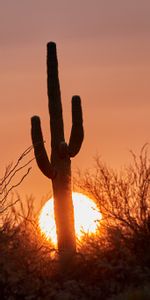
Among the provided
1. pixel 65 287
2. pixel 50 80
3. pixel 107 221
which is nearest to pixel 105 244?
pixel 107 221

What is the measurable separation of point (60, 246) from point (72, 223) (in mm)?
797

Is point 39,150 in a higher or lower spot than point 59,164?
lower

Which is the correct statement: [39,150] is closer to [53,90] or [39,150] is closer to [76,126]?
[76,126]

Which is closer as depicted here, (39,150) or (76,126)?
(39,150)

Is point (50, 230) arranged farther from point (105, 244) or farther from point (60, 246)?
point (105, 244)

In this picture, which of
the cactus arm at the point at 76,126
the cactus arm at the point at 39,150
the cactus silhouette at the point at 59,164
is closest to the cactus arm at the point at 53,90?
the cactus silhouette at the point at 59,164

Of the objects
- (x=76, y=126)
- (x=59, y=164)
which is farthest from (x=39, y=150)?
(x=59, y=164)

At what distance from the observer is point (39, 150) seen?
2042 cm

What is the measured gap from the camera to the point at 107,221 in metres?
19.5

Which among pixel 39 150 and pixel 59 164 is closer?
pixel 39 150

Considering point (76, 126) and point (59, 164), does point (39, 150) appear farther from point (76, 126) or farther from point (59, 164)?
point (59, 164)

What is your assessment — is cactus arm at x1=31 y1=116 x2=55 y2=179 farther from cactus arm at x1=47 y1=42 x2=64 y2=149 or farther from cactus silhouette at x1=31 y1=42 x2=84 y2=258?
cactus arm at x1=47 y1=42 x2=64 y2=149

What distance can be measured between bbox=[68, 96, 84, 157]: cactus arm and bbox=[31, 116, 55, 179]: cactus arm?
0.89 meters

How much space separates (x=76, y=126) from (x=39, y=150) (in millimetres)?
1186
